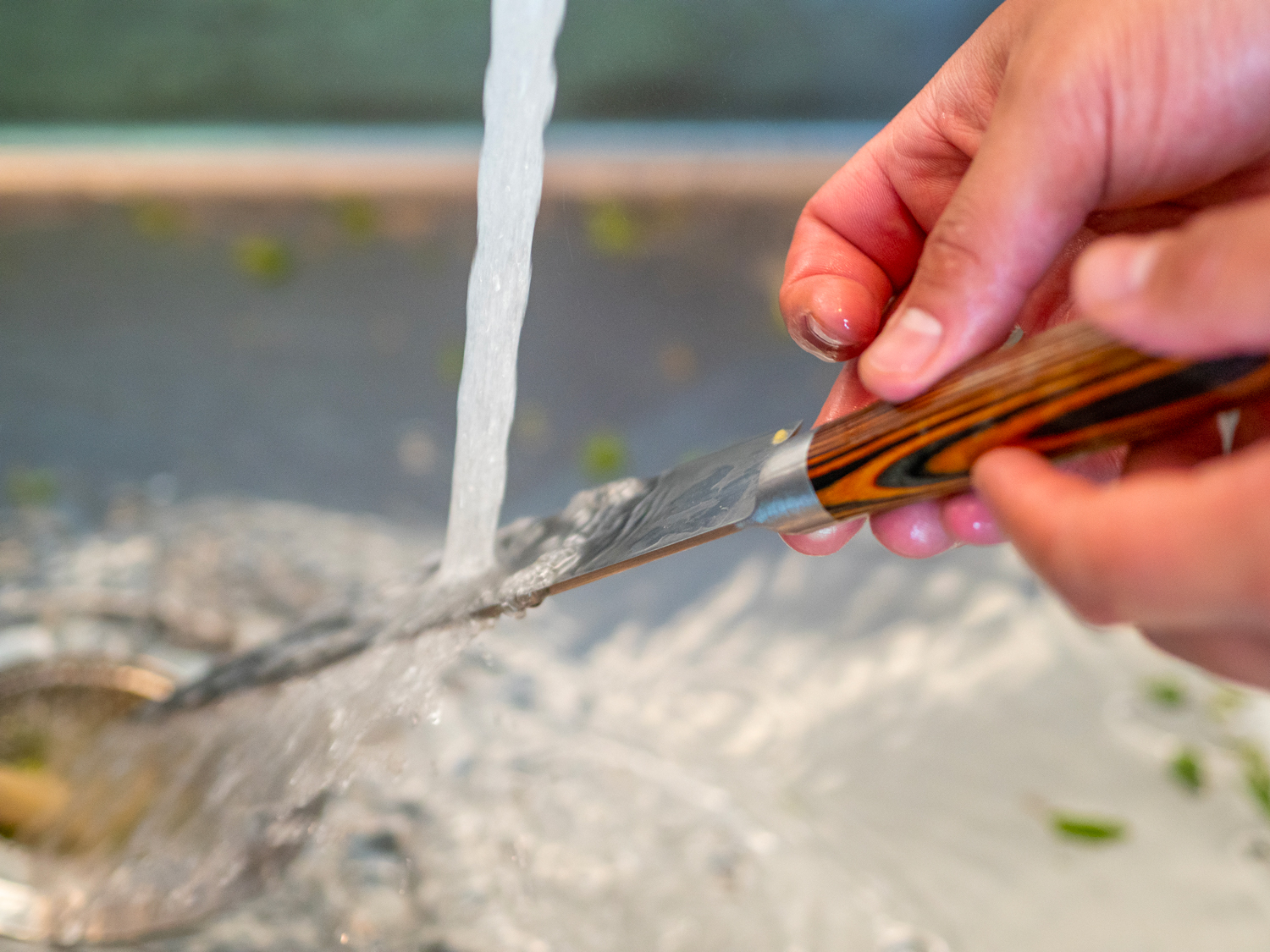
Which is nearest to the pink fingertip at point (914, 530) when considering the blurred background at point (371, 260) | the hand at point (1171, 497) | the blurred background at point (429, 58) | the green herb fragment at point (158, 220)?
the hand at point (1171, 497)

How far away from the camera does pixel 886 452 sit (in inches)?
9.9

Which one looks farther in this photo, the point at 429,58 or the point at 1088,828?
the point at 429,58

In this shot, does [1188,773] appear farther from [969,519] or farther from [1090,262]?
[1090,262]

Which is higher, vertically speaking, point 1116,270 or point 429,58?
point 429,58

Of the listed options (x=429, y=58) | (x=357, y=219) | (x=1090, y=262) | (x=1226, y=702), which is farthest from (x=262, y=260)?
(x=1226, y=702)

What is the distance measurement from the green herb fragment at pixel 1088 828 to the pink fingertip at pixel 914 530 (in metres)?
0.22

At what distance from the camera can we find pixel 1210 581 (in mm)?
196

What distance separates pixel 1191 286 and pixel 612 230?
1.47 ft

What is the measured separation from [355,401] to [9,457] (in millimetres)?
209

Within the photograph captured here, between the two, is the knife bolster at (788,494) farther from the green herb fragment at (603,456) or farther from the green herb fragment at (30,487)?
the green herb fragment at (30,487)

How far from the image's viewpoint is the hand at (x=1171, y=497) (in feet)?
0.61

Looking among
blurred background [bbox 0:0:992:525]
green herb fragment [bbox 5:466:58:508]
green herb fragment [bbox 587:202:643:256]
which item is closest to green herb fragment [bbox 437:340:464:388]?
blurred background [bbox 0:0:992:525]

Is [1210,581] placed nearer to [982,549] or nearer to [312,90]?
[982,549]

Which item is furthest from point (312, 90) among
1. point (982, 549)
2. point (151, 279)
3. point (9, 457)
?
point (982, 549)
